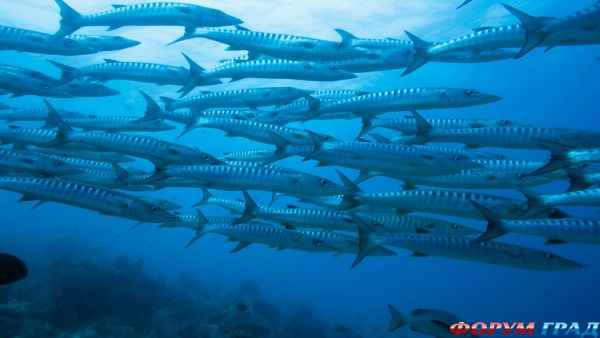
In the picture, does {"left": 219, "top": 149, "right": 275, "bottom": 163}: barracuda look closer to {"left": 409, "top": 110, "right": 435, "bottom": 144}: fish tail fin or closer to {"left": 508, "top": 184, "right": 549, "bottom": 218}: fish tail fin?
{"left": 409, "top": 110, "right": 435, "bottom": 144}: fish tail fin

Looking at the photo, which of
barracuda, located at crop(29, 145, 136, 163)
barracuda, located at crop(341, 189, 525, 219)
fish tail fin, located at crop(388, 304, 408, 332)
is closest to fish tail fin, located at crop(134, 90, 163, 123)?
barracuda, located at crop(29, 145, 136, 163)

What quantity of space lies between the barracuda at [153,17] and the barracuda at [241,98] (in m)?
1.55

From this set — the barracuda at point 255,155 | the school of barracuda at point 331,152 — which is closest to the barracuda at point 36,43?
the school of barracuda at point 331,152

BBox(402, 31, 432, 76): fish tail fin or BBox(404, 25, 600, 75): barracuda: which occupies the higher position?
BBox(404, 25, 600, 75): barracuda

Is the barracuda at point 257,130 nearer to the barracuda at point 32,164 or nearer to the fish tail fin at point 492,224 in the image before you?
the barracuda at point 32,164

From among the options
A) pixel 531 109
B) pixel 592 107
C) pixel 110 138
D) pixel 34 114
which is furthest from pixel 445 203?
pixel 592 107

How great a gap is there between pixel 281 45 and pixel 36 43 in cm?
→ 511

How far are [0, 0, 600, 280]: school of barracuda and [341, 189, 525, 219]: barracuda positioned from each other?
2cm

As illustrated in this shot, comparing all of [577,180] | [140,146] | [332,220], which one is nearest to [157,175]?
[140,146]

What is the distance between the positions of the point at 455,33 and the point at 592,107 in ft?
94.4

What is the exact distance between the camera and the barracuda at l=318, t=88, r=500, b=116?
6.73 m

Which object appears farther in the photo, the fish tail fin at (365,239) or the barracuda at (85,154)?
the barracuda at (85,154)

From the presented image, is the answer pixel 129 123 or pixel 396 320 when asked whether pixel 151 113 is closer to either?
pixel 129 123

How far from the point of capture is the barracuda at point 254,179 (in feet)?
20.7
